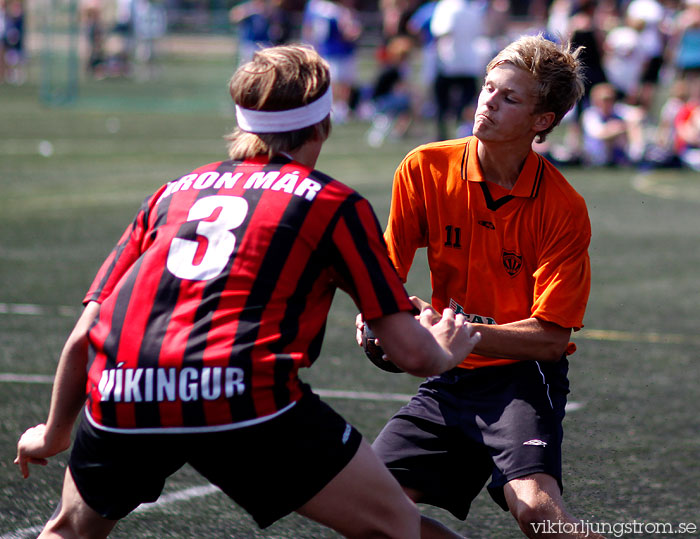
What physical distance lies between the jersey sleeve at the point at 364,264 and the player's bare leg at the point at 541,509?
2.96 ft

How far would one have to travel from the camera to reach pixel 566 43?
4.16 m

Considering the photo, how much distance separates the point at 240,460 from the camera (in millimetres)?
2928

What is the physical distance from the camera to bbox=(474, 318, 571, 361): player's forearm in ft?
12.1

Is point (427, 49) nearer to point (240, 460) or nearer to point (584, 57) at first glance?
point (584, 57)

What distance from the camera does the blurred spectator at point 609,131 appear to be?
17688 millimetres

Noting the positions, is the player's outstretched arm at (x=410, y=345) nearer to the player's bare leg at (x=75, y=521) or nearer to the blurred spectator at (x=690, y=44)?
the player's bare leg at (x=75, y=521)

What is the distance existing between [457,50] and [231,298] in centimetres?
1680

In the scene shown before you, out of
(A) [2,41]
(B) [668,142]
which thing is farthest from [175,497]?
(A) [2,41]

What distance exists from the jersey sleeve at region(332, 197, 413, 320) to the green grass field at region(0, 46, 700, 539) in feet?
1.46

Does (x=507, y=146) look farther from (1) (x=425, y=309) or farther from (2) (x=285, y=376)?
(2) (x=285, y=376)

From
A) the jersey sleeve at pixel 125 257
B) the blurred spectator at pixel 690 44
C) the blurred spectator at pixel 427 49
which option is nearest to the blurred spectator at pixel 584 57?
the blurred spectator at pixel 690 44

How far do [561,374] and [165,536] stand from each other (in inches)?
64.6

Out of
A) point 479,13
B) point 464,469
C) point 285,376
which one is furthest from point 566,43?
point 479,13

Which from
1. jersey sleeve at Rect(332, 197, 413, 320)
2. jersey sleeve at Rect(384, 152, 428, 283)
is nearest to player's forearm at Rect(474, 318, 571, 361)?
jersey sleeve at Rect(384, 152, 428, 283)
